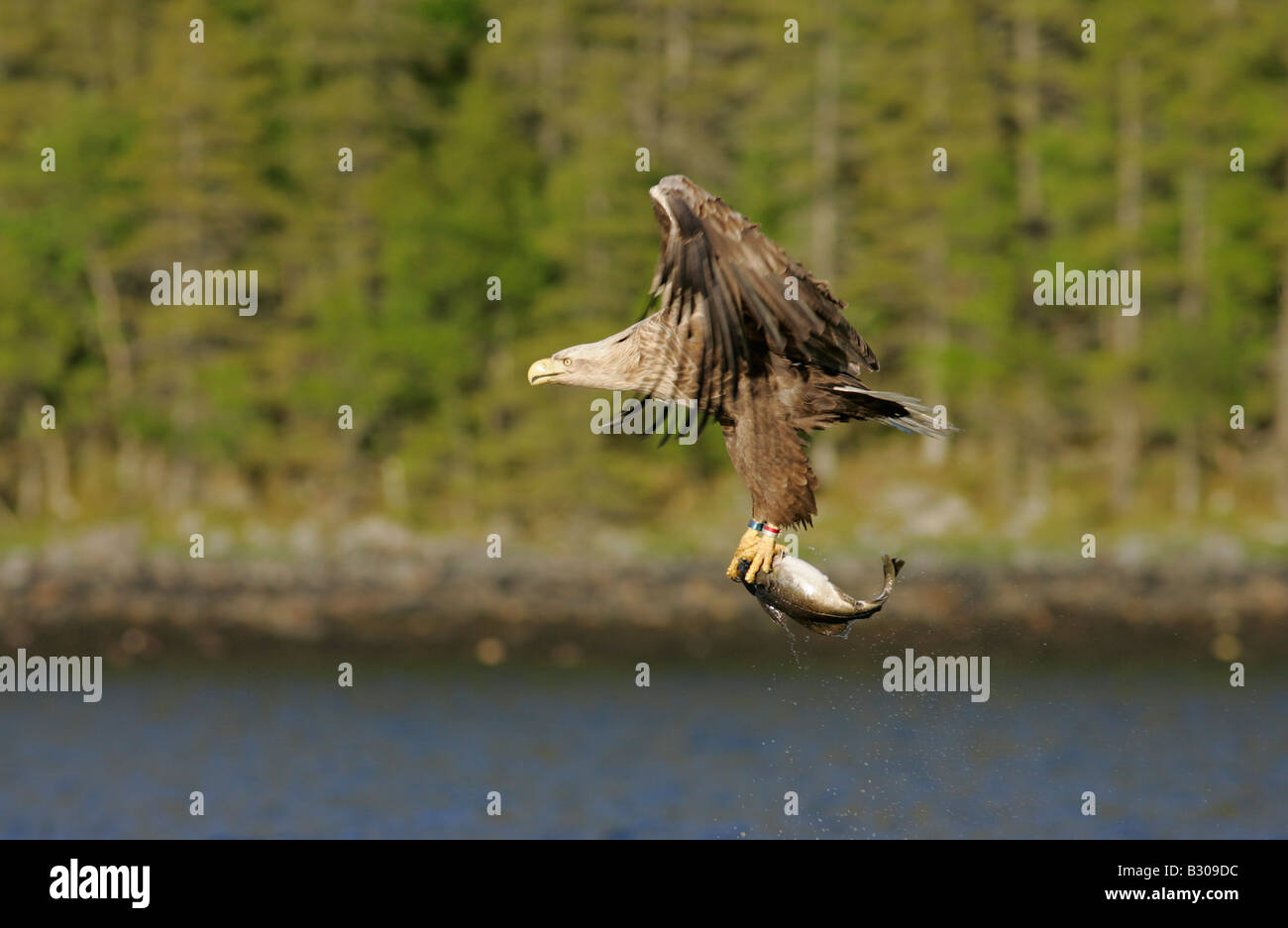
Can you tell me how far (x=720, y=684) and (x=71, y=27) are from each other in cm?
2906

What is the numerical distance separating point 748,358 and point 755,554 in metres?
0.90

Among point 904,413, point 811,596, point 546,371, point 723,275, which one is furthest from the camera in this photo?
point 546,371

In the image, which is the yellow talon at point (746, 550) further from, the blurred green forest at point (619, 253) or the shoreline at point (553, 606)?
the blurred green forest at point (619, 253)

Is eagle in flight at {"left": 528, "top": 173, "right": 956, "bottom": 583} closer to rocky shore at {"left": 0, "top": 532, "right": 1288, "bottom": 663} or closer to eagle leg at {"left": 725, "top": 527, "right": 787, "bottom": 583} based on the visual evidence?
eagle leg at {"left": 725, "top": 527, "right": 787, "bottom": 583}

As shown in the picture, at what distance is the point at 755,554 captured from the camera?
352 inches

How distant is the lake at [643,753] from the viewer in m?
22.7

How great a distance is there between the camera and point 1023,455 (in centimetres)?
4391

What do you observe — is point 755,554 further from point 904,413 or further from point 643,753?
point 643,753

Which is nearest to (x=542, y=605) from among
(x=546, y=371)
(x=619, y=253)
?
(x=619, y=253)

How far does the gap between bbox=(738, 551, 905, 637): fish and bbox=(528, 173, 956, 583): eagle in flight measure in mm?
69

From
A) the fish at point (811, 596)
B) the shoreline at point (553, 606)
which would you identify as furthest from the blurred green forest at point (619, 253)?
the fish at point (811, 596)

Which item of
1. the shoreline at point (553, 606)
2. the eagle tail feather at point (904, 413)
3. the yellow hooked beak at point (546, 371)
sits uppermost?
the shoreline at point (553, 606)

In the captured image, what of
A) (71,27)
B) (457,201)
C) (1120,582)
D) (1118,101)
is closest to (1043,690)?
(1120,582)

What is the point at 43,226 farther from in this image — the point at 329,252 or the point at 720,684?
the point at 720,684
